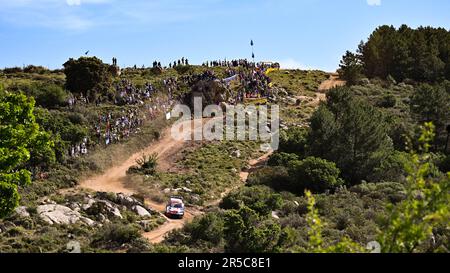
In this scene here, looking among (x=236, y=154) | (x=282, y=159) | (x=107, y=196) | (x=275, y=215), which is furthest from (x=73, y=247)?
(x=236, y=154)

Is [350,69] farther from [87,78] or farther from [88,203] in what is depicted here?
[88,203]

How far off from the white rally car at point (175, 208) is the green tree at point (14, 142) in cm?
1124

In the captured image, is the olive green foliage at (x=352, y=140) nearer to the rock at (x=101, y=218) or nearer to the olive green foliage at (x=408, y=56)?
the rock at (x=101, y=218)

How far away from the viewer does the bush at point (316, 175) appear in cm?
3825

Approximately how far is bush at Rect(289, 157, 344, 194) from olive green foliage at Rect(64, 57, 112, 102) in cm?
2662

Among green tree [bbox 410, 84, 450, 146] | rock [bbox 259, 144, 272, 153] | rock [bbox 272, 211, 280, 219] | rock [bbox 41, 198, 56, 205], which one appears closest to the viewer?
rock [bbox 272, 211, 280, 219]

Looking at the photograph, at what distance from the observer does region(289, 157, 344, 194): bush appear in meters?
38.2

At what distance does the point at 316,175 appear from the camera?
38.2m

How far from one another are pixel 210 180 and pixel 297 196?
8.13 m

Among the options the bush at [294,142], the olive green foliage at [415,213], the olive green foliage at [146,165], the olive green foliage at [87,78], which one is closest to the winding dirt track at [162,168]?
the olive green foliage at [146,165]

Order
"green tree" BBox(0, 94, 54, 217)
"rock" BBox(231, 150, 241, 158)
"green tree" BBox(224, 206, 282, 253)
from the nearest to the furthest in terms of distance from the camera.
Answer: "green tree" BBox(0, 94, 54, 217), "green tree" BBox(224, 206, 282, 253), "rock" BBox(231, 150, 241, 158)

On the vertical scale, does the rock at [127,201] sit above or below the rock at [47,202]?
below

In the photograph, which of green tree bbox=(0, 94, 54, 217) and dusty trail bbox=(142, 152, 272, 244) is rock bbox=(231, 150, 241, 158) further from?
green tree bbox=(0, 94, 54, 217)

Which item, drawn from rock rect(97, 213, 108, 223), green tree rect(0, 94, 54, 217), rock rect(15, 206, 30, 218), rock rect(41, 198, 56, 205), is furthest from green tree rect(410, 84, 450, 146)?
green tree rect(0, 94, 54, 217)
